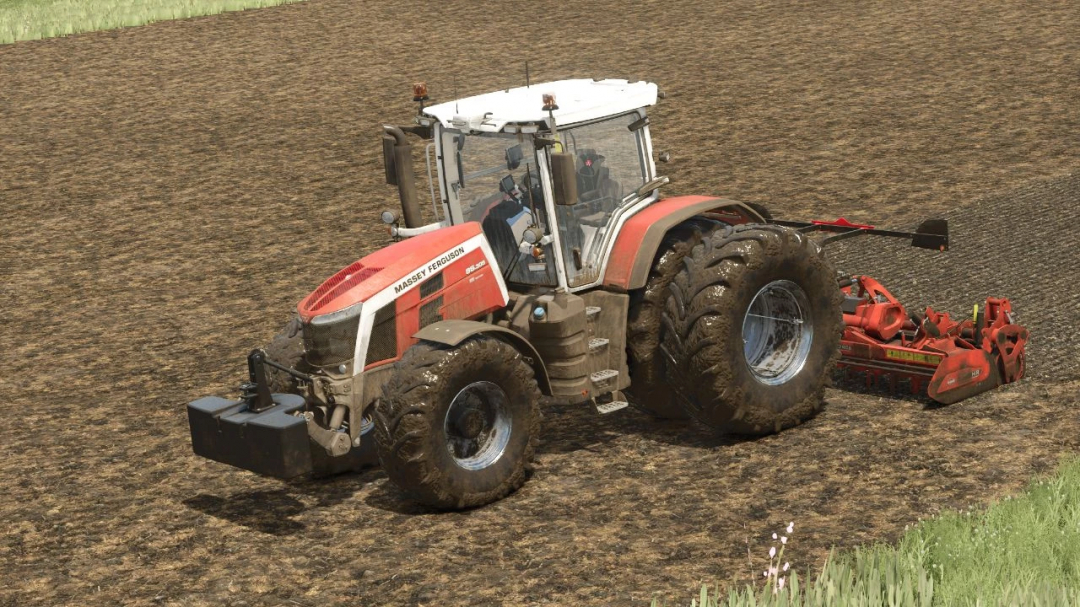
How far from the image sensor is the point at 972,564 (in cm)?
689

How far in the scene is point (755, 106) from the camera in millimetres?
20031

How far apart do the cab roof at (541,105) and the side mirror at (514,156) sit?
9.3 inches

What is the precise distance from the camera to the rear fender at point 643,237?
348 inches

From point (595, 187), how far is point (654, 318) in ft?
3.08

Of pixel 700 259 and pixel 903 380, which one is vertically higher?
pixel 700 259

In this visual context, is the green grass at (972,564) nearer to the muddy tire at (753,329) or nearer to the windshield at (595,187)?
the muddy tire at (753,329)

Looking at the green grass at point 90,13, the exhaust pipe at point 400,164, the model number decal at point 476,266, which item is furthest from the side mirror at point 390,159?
the green grass at point 90,13

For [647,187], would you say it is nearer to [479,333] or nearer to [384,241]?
[479,333]

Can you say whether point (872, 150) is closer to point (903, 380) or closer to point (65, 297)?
point (903, 380)

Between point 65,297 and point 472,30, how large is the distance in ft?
46.0

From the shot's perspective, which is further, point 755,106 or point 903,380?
point 755,106

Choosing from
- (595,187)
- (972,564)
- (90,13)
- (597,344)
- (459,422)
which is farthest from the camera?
(90,13)

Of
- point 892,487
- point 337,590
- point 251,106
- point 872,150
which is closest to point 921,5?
point 872,150

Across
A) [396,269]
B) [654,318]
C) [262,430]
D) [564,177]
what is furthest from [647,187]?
[262,430]
